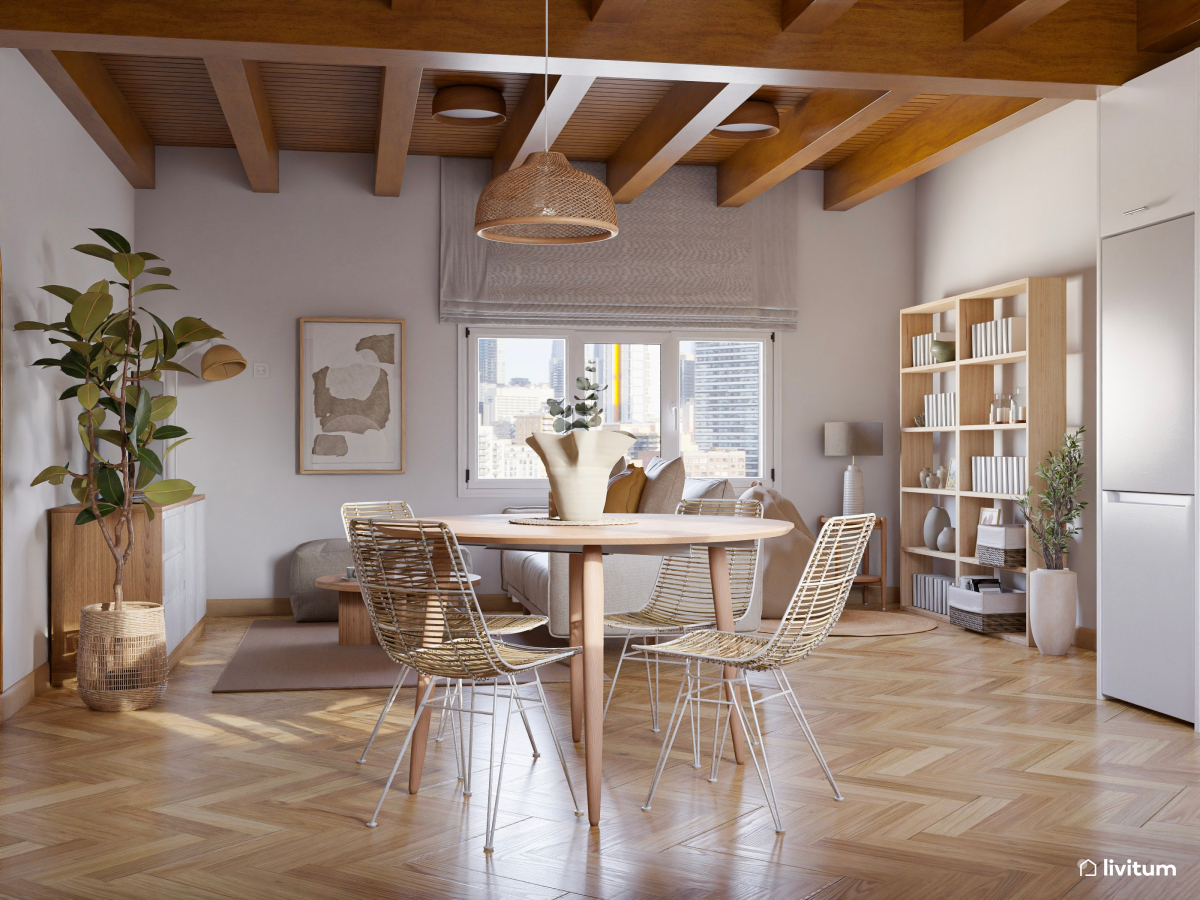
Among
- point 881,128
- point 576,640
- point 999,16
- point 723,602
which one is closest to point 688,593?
point 723,602

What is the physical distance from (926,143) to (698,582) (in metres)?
3.63

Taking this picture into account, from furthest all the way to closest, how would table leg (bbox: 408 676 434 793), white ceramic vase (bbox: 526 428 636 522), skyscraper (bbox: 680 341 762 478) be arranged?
skyscraper (bbox: 680 341 762 478) < white ceramic vase (bbox: 526 428 636 522) < table leg (bbox: 408 676 434 793)

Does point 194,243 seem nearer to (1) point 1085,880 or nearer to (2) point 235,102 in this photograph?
(2) point 235,102

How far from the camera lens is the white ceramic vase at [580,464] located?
354 cm

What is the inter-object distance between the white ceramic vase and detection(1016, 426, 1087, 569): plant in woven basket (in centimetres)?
333

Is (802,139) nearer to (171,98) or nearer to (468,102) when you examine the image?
(468,102)

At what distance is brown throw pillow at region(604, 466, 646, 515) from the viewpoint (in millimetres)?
5391

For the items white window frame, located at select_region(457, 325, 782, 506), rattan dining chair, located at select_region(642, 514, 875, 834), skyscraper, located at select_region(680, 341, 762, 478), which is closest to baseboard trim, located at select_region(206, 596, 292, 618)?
white window frame, located at select_region(457, 325, 782, 506)

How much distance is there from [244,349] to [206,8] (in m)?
3.55

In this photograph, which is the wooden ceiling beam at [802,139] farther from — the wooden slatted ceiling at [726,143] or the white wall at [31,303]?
the white wall at [31,303]

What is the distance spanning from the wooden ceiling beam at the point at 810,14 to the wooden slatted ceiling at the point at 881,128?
1.88 meters

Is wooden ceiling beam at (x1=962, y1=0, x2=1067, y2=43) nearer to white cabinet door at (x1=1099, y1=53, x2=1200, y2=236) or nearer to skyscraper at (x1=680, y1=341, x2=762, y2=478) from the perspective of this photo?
white cabinet door at (x1=1099, y1=53, x2=1200, y2=236)

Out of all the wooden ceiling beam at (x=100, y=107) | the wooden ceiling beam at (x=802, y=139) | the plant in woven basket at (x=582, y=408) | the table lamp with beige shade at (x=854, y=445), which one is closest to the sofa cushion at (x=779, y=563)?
the table lamp with beige shade at (x=854, y=445)

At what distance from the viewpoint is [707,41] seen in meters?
4.39
